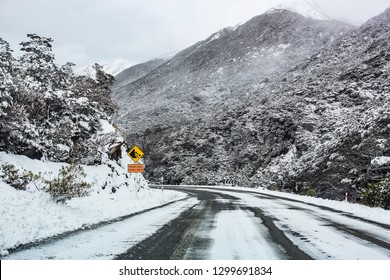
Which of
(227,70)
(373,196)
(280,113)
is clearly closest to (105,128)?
(373,196)

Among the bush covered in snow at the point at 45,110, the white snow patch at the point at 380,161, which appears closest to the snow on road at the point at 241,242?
the bush covered in snow at the point at 45,110

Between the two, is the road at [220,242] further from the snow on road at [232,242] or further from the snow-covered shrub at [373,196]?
the snow-covered shrub at [373,196]

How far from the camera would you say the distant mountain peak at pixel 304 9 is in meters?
91.0

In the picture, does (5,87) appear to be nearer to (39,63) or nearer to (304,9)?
(39,63)

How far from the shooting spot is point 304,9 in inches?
3816

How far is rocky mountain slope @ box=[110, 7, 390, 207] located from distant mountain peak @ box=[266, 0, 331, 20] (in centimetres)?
593

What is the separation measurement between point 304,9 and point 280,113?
62.6 meters

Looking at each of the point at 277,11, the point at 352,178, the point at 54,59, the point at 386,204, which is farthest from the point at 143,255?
the point at 277,11

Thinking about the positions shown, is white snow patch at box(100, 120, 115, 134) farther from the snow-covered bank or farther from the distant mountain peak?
the distant mountain peak

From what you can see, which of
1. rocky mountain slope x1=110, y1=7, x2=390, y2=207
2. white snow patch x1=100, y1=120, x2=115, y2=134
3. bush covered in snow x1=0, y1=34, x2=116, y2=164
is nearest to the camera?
bush covered in snow x1=0, y1=34, x2=116, y2=164

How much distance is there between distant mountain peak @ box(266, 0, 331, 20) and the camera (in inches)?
3583

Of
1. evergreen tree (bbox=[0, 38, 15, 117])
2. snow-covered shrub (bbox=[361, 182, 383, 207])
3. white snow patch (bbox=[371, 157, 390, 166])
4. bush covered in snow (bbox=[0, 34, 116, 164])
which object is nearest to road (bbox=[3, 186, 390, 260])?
evergreen tree (bbox=[0, 38, 15, 117])

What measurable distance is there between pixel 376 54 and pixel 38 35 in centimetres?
4469

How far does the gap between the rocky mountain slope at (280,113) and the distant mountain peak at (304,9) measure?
19.5ft
